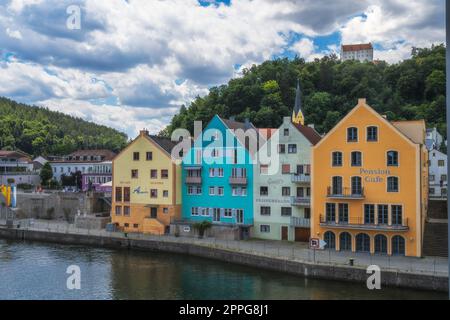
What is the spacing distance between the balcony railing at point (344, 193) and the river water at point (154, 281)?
7.30 meters

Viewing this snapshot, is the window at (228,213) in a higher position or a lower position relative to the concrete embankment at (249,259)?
higher

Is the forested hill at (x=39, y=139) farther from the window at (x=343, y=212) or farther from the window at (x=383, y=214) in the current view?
the window at (x=383, y=214)

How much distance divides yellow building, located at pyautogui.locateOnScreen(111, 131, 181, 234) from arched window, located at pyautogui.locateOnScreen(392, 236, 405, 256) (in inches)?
734

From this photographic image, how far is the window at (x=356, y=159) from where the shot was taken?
101 ft

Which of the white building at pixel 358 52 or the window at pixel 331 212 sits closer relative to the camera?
the window at pixel 331 212

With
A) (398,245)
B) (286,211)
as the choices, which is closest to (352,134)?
(398,245)

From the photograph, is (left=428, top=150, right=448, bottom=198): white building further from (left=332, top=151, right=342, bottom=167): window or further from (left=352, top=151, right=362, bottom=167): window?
(left=332, top=151, right=342, bottom=167): window

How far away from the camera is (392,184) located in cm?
2967

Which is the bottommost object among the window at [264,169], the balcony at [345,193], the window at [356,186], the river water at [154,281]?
the river water at [154,281]

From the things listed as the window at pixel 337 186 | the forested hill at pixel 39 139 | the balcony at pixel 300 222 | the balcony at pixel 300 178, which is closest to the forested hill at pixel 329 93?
the balcony at pixel 300 178

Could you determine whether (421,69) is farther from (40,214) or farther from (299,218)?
(40,214)

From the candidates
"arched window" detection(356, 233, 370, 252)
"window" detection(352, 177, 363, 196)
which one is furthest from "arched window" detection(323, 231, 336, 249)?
"window" detection(352, 177, 363, 196)

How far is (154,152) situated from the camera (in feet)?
134
